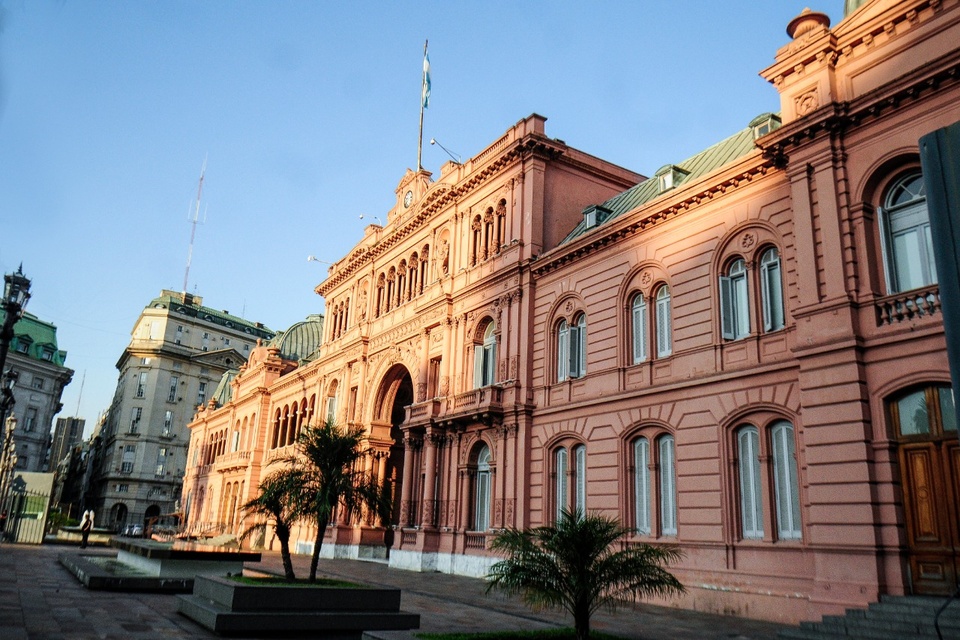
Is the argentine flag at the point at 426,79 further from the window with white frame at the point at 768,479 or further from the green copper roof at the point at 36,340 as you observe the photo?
the green copper roof at the point at 36,340

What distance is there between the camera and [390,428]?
4041 cm

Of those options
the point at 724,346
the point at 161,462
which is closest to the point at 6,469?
the point at 724,346

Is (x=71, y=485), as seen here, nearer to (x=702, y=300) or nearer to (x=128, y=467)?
(x=128, y=467)

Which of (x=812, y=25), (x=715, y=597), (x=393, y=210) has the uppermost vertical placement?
(x=393, y=210)

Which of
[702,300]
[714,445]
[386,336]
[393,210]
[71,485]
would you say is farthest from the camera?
[71,485]

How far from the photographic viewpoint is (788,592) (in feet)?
58.1

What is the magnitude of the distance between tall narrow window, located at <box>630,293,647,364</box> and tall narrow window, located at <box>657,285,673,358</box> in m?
0.53

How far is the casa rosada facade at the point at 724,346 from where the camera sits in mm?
15633

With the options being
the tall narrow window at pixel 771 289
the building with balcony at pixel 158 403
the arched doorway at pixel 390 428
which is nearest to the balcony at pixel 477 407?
→ the arched doorway at pixel 390 428

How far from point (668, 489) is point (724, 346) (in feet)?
15.1

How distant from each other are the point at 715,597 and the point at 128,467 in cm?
8488

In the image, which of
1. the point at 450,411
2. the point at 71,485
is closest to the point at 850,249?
the point at 450,411

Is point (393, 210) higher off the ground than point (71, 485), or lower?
higher

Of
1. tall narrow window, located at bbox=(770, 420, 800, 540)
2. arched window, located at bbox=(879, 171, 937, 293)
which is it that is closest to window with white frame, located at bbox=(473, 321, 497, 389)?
tall narrow window, located at bbox=(770, 420, 800, 540)
